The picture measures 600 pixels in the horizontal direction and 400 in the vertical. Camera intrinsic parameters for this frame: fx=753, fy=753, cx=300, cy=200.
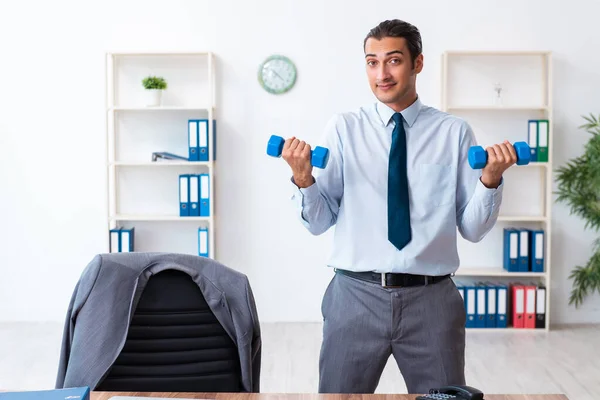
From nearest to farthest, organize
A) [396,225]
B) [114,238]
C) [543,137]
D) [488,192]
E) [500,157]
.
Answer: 1. [500,157]
2. [488,192]
3. [396,225]
4. [543,137]
5. [114,238]

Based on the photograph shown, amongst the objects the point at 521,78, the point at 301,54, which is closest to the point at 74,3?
the point at 301,54

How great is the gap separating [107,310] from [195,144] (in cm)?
313

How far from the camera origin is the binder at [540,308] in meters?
5.07

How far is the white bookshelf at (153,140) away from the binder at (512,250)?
2.00m

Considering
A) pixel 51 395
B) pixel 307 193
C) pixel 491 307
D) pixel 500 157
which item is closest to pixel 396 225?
pixel 307 193

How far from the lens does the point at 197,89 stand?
5.22 m

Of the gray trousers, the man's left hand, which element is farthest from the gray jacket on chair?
the man's left hand

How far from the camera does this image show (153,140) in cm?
523

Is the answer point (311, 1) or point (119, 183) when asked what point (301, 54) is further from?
point (119, 183)

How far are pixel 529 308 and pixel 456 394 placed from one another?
377 cm

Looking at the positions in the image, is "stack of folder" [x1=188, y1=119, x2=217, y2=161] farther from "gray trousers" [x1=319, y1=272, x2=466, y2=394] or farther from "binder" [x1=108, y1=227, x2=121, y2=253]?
"gray trousers" [x1=319, y1=272, x2=466, y2=394]

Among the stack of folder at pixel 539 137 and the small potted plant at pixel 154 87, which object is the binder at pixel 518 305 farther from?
the small potted plant at pixel 154 87

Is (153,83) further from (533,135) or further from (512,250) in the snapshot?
(512,250)

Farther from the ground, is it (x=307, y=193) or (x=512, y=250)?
(x=307, y=193)
